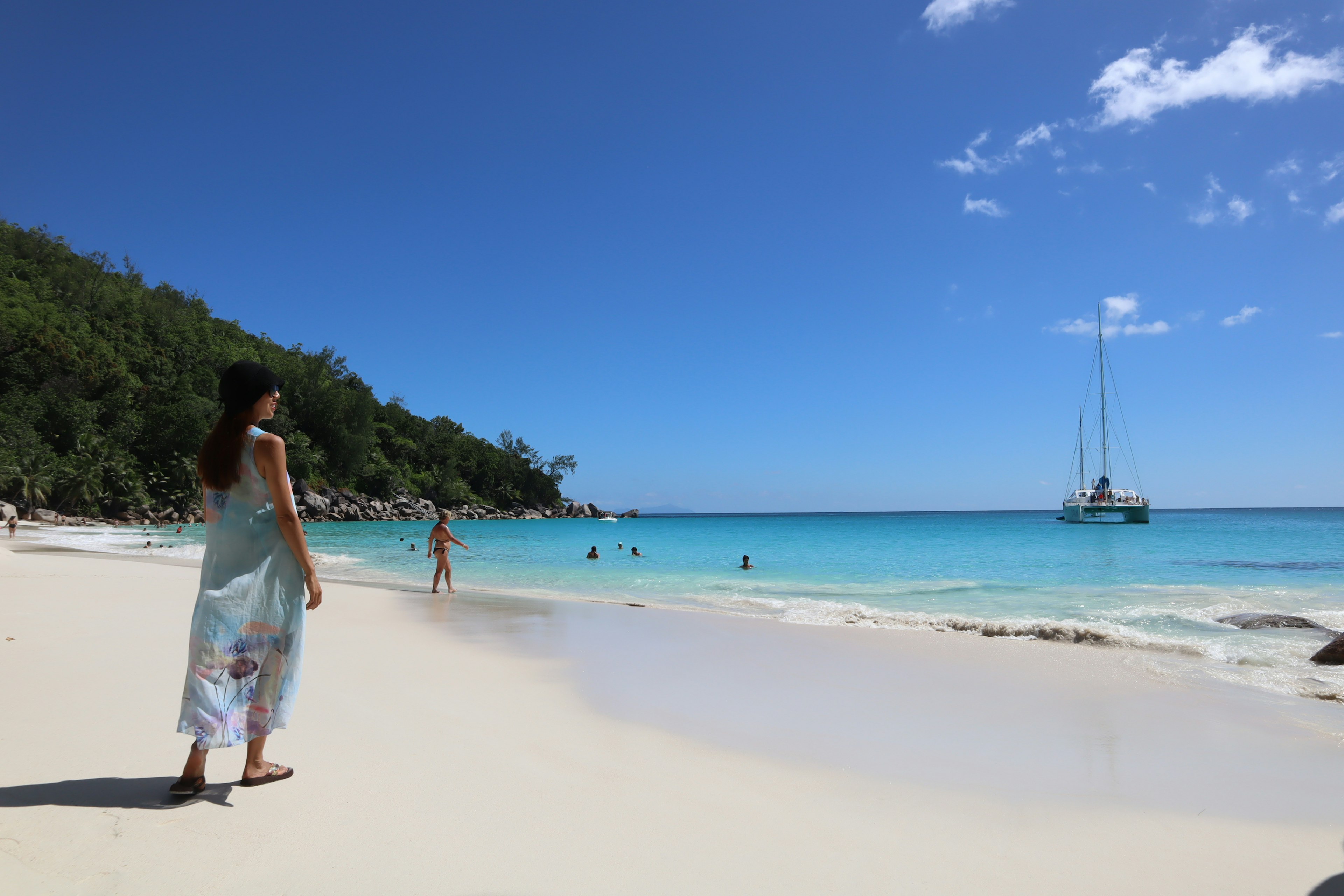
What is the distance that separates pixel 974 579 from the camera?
19.3 m

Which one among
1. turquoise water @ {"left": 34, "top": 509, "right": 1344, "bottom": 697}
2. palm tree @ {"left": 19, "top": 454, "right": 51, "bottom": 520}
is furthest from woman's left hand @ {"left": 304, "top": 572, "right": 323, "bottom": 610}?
palm tree @ {"left": 19, "top": 454, "right": 51, "bottom": 520}

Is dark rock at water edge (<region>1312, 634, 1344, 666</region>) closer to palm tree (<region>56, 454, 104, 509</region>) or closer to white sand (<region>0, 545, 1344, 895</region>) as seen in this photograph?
white sand (<region>0, 545, 1344, 895</region>)

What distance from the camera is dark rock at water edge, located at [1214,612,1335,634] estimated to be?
10430mm

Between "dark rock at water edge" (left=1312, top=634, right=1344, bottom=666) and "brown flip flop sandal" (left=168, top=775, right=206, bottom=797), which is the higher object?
"brown flip flop sandal" (left=168, top=775, right=206, bottom=797)

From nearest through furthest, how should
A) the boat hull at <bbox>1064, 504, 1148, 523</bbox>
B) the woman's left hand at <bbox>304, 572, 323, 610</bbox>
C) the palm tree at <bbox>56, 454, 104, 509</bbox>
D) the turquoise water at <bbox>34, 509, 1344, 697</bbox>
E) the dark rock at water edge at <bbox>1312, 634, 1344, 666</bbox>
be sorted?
1. the woman's left hand at <bbox>304, 572, 323, 610</bbox>
2. the dark rock at water edge at <bbox>1312, 634, 1344, 666</bbox>
3. the turquoise water at <bbox>34, 509, 1344, 697</bbox>
4. the palm tree at <bbox>56, 454, 104, 509</bbox>
5. the boat hull at <bbox>1064, 504, 1148, 523</bbox>

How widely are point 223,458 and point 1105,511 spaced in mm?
69814

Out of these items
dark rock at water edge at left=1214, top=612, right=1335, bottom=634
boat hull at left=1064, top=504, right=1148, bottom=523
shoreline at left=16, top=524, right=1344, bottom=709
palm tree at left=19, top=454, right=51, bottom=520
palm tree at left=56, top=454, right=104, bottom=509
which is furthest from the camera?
boat hull at left=1064, top=504, right=1148, bottom=523

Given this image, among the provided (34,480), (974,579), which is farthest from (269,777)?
(34,480)

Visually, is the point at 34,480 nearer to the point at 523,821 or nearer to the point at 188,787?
the point at 188,787

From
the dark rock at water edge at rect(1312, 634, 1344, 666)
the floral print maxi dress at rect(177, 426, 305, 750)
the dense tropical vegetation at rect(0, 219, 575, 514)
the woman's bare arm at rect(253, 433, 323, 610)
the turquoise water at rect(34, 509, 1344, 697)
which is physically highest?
the dense tropical vegetation at rect(0, 219, 575, 514)

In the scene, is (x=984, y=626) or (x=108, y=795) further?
(x=984, y=626)

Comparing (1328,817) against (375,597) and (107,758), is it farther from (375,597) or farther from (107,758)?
(375,597)

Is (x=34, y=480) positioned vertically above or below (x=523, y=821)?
above

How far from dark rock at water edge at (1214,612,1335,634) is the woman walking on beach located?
13.2 metres
